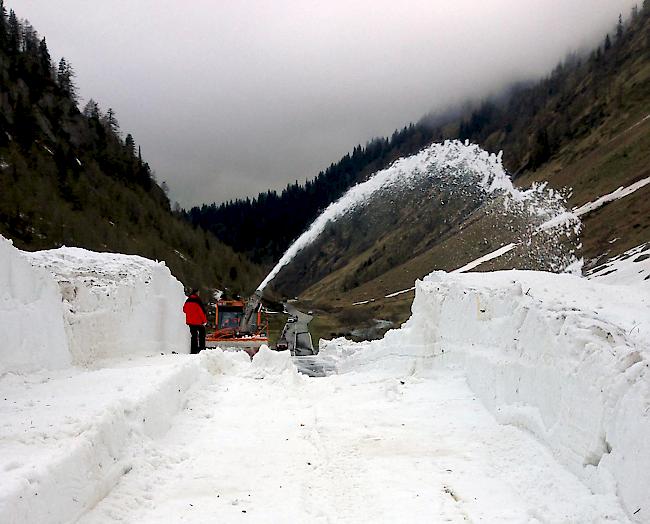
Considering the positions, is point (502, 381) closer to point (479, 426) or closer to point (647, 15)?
point (479, 426)

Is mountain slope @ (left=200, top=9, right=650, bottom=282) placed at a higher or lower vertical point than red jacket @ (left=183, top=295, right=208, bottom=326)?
higher

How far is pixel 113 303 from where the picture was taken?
13711 millimetres

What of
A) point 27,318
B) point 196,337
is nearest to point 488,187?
point 196,337

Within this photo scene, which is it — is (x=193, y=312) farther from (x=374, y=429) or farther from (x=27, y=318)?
(x=374, y=429)

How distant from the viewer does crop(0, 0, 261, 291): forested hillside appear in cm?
6882

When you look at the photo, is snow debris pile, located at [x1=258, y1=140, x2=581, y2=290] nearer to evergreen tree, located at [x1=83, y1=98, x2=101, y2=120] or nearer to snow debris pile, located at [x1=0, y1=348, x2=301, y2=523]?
snow debris pile, located at [x1=0, y1=348, x2=301, y2=523]

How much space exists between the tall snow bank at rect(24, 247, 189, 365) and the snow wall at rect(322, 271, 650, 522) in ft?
24.0

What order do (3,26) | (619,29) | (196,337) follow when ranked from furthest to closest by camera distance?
→ (619,29) < (3,26) < (196,337)

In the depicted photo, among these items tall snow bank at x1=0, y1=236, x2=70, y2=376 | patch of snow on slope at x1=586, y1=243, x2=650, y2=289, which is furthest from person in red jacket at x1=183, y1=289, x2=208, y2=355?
patch of snow on slope at x1=586, y1=243, x2=650, y2=289

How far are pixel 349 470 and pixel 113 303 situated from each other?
905 cm

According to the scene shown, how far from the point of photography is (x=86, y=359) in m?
12.2

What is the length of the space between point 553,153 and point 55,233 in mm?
92499

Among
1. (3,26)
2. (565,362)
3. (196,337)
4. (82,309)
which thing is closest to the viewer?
(565,362)

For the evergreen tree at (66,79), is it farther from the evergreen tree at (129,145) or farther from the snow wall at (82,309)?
the snow wall at (82,309)
